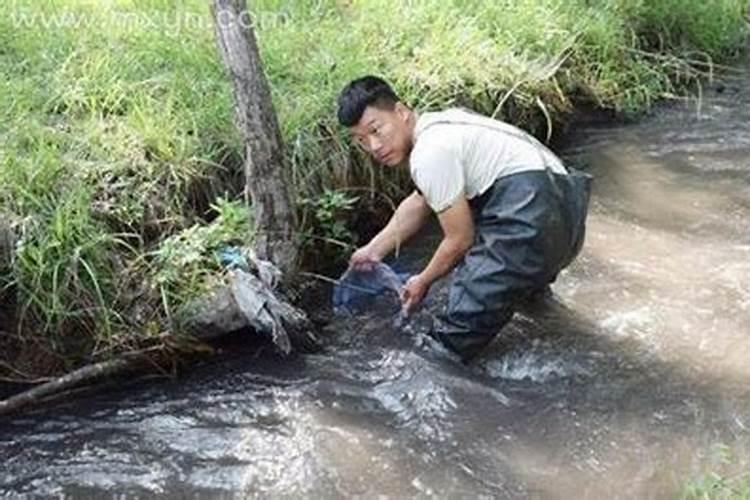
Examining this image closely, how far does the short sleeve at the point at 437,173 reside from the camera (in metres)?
3.79

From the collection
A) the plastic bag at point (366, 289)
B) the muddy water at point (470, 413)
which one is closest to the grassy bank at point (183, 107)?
the plastic bag at point (366, 289)

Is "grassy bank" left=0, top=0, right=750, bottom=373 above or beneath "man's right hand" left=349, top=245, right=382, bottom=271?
above

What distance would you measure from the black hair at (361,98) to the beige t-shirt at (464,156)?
0.19m

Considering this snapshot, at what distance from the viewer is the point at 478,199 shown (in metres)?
4.03

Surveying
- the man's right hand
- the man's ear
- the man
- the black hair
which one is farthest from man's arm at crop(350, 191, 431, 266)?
the black hair

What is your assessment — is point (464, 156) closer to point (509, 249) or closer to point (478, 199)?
point (478, 199)

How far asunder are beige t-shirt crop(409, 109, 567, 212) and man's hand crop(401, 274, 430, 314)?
361 mm

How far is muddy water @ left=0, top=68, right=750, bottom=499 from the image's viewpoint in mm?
3377

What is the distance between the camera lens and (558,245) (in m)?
3.96

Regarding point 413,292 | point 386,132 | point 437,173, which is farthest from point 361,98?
point 413,292

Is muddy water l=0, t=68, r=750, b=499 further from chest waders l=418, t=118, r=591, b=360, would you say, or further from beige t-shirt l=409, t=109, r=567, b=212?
beige t-shirt l=409, t=109, r=567, b=212

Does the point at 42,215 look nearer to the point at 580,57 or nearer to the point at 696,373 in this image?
the point at 696,373

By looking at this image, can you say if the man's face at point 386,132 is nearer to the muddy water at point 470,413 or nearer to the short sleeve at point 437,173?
the short sleeve at point 437,173

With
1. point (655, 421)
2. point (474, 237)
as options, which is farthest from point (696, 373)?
point (474, 237)
